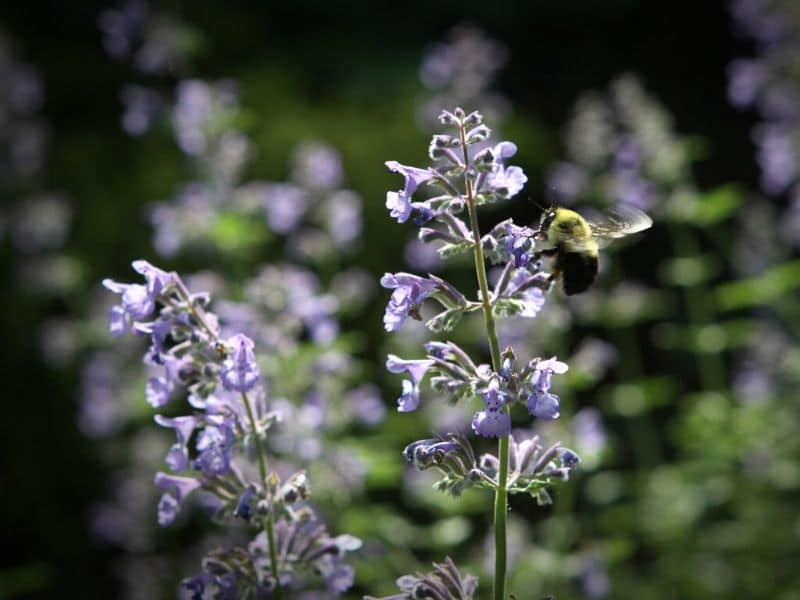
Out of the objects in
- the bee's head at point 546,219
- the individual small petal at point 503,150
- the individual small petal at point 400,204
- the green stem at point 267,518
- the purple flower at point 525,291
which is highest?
the bee's head at point 546,219

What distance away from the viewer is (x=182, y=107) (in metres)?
5.27

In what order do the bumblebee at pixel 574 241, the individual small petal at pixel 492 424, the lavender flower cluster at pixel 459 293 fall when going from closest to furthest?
the individual small petal at pixel 492 424
the lavender flower cluster at pixel 459 293
the bumblebee at pixel 574 241

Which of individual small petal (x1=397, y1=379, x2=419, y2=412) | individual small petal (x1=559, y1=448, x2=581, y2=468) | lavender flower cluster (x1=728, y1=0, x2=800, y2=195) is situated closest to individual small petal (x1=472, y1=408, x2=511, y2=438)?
individual small petal (x1=397, y1=379, x2=419, y2=412)

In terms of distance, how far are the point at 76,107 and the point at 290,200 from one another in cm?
596

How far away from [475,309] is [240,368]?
576mm

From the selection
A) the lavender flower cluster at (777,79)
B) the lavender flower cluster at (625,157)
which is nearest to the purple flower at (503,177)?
the lavender flower cluster at (625,157)

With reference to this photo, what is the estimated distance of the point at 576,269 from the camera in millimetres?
2656

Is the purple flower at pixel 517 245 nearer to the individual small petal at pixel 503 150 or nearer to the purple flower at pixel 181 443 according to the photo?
the individual small petal at pixel 503 150

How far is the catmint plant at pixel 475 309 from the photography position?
214 centimetres

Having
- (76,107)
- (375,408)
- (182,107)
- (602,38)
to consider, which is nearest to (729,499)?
(375,408)

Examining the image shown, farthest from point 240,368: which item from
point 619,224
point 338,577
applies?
point 619,224

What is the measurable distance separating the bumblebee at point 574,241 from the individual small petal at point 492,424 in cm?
63

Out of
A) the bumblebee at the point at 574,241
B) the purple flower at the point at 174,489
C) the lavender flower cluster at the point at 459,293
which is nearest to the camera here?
the lavender flower cluster at the point at 459,293

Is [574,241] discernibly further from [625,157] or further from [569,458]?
[625,157]
